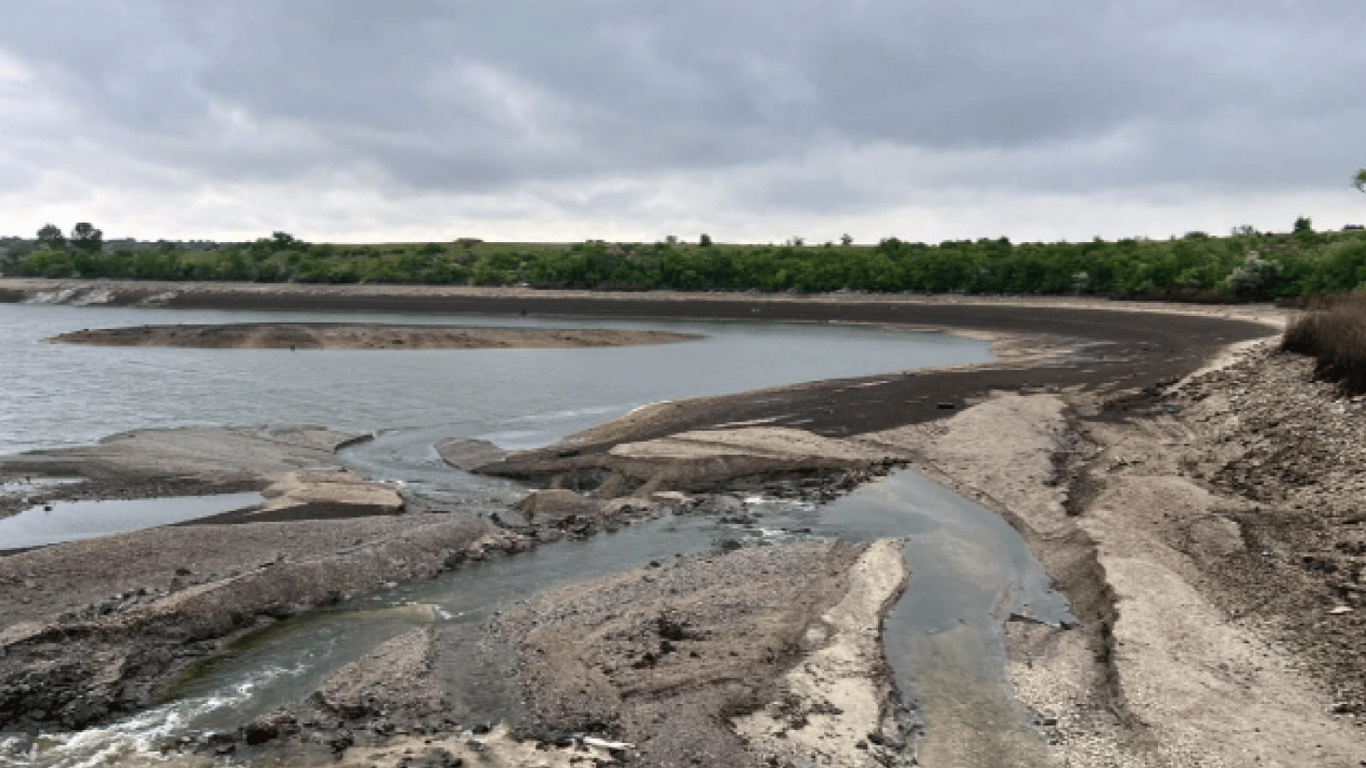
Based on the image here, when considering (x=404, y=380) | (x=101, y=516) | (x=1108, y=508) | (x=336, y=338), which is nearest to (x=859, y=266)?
(x=336, y=338)

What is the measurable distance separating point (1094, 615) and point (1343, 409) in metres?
12.0

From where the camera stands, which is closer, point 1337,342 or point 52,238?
point 1337,342

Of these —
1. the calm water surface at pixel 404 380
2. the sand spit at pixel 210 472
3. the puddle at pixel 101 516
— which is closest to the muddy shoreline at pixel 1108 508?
the sand spit at pixel 210 472

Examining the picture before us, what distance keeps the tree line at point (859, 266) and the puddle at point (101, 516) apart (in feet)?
194

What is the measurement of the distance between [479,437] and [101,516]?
36.5 feet

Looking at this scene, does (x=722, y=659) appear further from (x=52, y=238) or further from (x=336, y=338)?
(x=52, y=238)

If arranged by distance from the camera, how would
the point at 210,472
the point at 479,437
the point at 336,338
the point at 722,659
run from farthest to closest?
1. the point at 336,338
2. the point at 479,437
3. the point at 210,472
4. the point at 722,659

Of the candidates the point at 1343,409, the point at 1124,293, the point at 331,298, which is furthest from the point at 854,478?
the point at 331,298

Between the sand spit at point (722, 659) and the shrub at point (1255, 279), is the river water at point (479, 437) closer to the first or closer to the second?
the sand spit at point (722, 659)

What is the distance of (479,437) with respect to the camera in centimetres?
2766

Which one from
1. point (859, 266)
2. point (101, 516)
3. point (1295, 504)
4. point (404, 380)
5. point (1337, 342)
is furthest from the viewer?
point (859, 266)

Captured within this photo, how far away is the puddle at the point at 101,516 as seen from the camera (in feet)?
52.9

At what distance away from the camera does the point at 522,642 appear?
11594 millimetres

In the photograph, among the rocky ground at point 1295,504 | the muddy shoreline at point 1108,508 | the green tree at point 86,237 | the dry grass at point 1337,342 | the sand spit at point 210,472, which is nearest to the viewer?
the muddy shoreline at point 1108,508
